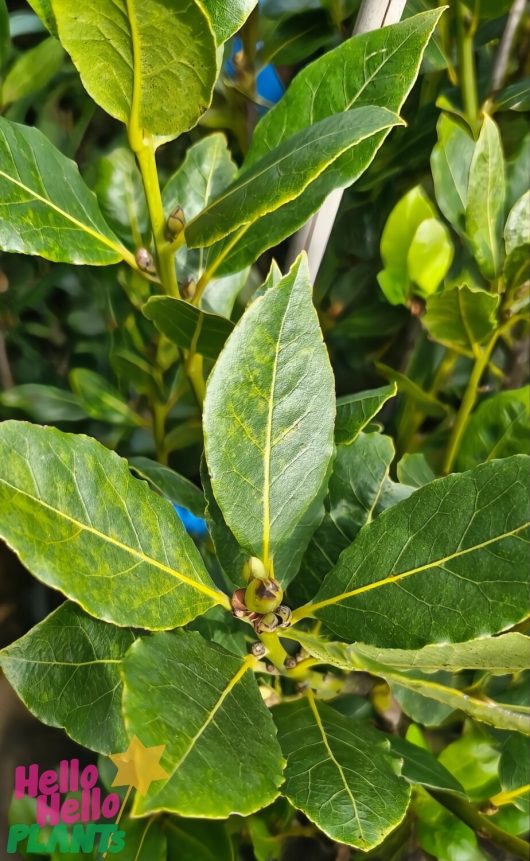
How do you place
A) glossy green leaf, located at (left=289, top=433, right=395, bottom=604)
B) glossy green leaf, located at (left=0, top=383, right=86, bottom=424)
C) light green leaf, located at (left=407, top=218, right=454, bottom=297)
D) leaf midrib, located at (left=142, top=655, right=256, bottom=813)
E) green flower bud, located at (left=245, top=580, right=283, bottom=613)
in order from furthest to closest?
glossy green leaf, located at (left=0, top=383, right=86, bottom=424), light green leaf, located at (left=407, top=218, right=454, bottom=297), glossy green leaf, located at (left=289, top=433, right=395, bottom=604), green flower bud, located at (left=245, top=580, right=283, bottom=613), leaf midrib, located at (left=142, top=655, right=256, bottom=813)

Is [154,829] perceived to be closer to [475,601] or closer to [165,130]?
[475,601]

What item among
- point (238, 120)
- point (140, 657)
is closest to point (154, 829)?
point (140, 657)

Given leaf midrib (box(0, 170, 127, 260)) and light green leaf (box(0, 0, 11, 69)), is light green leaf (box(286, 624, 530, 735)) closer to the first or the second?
leaf midrib (box(0, 170, 127, 260))

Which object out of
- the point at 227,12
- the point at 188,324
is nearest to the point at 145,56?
the point at 227,12

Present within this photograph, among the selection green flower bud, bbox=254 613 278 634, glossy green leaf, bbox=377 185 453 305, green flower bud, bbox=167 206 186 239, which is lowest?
green flower bud, bbox=254 613 278 634

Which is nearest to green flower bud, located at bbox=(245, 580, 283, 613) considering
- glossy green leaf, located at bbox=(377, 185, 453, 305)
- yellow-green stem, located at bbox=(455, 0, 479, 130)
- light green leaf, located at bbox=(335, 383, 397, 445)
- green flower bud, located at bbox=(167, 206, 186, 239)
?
light green leaf, located at bbox=(335, 383, 397, 445)

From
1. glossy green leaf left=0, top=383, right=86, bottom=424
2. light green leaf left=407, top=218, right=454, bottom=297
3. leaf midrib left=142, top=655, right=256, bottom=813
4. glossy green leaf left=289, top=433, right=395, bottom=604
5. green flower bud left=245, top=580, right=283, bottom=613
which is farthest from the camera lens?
glossy green leaf left=0, top=383, right=86, bottom=424
